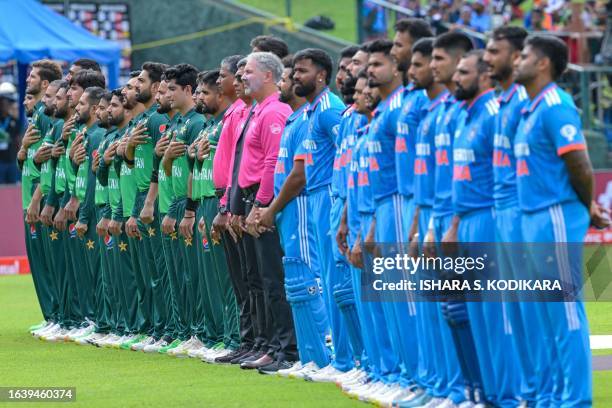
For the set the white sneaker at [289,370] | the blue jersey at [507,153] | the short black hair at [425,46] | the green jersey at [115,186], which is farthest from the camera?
the green jersey at [115,186]

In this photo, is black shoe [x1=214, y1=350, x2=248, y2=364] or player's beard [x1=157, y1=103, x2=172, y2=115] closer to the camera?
black shoe [x1=214, y1=350, x2=248, y2=364]

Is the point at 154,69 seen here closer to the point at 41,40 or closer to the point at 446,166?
the point at 446,166

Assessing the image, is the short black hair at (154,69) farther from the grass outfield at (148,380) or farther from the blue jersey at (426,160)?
the blue jersey at (426,160)

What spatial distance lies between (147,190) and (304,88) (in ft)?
12.0

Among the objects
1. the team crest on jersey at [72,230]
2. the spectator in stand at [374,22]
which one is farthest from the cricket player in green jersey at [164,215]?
the spectator in stand at [374,22]

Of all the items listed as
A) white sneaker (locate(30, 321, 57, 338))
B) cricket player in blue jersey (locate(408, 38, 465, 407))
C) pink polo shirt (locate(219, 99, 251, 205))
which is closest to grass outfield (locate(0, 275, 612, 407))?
white sneaker (locate(30, 321, 57, 338))

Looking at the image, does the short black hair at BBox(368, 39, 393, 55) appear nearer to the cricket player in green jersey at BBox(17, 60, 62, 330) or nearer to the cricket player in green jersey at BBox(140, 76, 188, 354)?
the cricket player in green jersey at BBox(140, 76, 188, 354)

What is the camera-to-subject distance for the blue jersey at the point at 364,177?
1033 centimetres

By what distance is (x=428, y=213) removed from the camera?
375 inches

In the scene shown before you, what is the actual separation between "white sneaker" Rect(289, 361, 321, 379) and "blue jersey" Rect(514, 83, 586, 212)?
3.75m

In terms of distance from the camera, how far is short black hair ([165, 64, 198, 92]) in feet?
47.7

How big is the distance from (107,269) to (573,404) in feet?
27.7

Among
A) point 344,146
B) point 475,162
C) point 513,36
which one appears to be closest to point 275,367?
point 344,146

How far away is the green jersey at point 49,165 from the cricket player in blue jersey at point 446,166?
830cm
